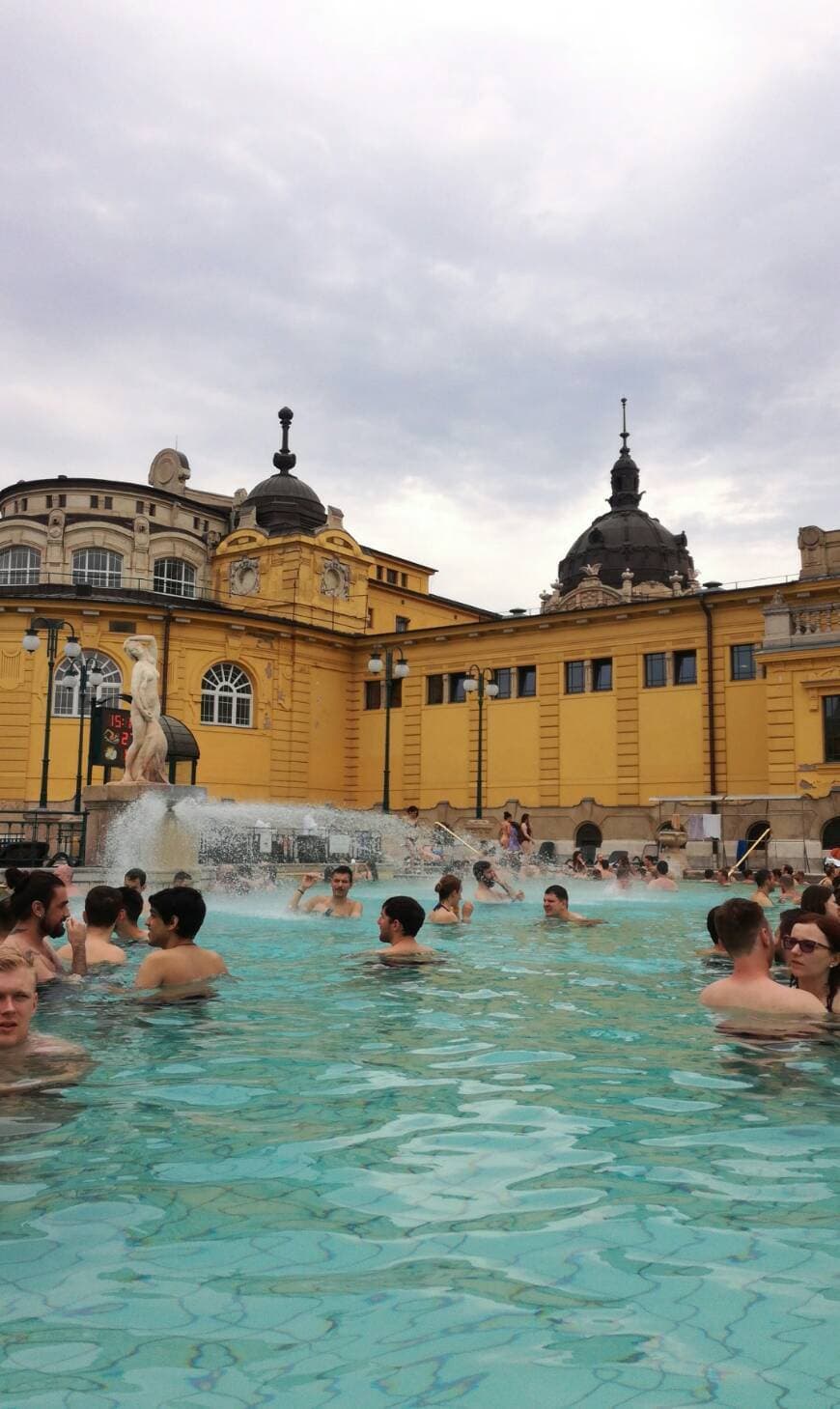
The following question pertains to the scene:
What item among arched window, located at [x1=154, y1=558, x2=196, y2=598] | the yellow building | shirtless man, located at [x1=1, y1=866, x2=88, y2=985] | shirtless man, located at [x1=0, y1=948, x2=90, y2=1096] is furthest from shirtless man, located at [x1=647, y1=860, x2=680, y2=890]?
arched window, located at [x1=154, y1=558, x2=196, y2=598]

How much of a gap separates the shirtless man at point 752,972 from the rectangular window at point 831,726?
24.3 meters

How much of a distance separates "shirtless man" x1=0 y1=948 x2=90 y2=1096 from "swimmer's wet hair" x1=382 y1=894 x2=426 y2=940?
398 centimetres

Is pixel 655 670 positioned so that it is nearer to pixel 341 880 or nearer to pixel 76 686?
pixel 76 686

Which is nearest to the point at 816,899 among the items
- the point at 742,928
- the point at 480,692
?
the point at 742,928

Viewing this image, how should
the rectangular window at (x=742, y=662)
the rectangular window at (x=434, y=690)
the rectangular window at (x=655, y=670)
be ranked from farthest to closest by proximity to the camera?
the rectangular window at (x=434, y=690)
the rectangular window at (x=655, y=670)
the rectangular window at (x=742, y=662)

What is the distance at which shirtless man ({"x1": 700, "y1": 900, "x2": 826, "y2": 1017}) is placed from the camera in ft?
20.9

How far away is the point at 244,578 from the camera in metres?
45.5

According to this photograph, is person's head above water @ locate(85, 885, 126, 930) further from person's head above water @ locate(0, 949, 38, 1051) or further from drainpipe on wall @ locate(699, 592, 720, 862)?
drainpipe on wall @ locate(699, 592, 720, 862)

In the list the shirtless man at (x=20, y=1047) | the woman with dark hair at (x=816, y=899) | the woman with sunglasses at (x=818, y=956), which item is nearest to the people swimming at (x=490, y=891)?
the woman with dark hair at (x=816, y=899)

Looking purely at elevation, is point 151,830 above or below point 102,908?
above

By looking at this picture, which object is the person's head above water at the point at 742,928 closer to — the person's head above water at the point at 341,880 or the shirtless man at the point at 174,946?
the shirtless man at the point at 174,946

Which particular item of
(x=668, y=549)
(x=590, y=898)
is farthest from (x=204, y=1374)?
(x=668, y=549)

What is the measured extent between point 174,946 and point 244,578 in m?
38.8

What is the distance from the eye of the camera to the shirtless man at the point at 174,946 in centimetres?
748
